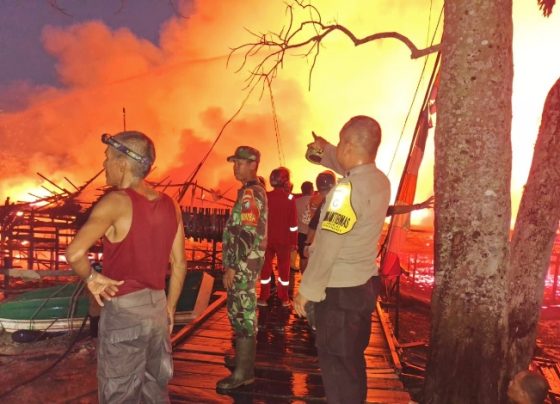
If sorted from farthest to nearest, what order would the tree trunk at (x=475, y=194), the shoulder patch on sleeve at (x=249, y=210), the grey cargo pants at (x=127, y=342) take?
the shoulder patch on sleeve at (x=249, y=210)
the tree trunk at (x=475, y=194)
the grey cargo pants at (x=127, y=342)

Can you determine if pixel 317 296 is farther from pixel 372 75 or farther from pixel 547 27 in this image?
pixel 372 75

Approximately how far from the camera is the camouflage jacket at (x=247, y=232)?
4613 mm

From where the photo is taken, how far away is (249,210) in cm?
462

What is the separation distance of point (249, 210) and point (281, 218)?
118 inches

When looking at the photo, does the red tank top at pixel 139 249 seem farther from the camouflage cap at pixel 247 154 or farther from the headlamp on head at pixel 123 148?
the camouflage cap at pixel 247 154

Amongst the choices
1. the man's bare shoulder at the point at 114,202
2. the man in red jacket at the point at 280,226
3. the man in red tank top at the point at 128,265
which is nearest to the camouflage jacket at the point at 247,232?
the man in red tank top at the point at 128,265

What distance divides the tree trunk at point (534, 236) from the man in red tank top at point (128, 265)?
4015 millimetres

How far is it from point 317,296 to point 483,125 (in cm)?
188

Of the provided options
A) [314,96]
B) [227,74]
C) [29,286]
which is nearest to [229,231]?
[29,286]

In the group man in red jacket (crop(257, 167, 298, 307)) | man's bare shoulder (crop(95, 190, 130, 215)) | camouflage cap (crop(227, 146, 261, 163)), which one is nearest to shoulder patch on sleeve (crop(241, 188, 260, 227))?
camouflage cap (crop(227, 146, 261, 163))

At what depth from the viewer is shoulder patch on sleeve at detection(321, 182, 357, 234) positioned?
2953 millimetres

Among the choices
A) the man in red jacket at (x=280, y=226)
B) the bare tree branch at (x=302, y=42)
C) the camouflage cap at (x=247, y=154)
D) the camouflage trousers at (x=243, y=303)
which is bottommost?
the camouflage trousers at (x=243, y=303)

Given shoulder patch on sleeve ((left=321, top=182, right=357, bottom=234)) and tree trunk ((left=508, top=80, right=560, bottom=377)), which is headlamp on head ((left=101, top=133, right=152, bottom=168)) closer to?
shoulder patch on sleeve ((left=321, top=182, right=357, bottom=234))

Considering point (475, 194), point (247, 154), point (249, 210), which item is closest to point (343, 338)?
point (475, 194)
